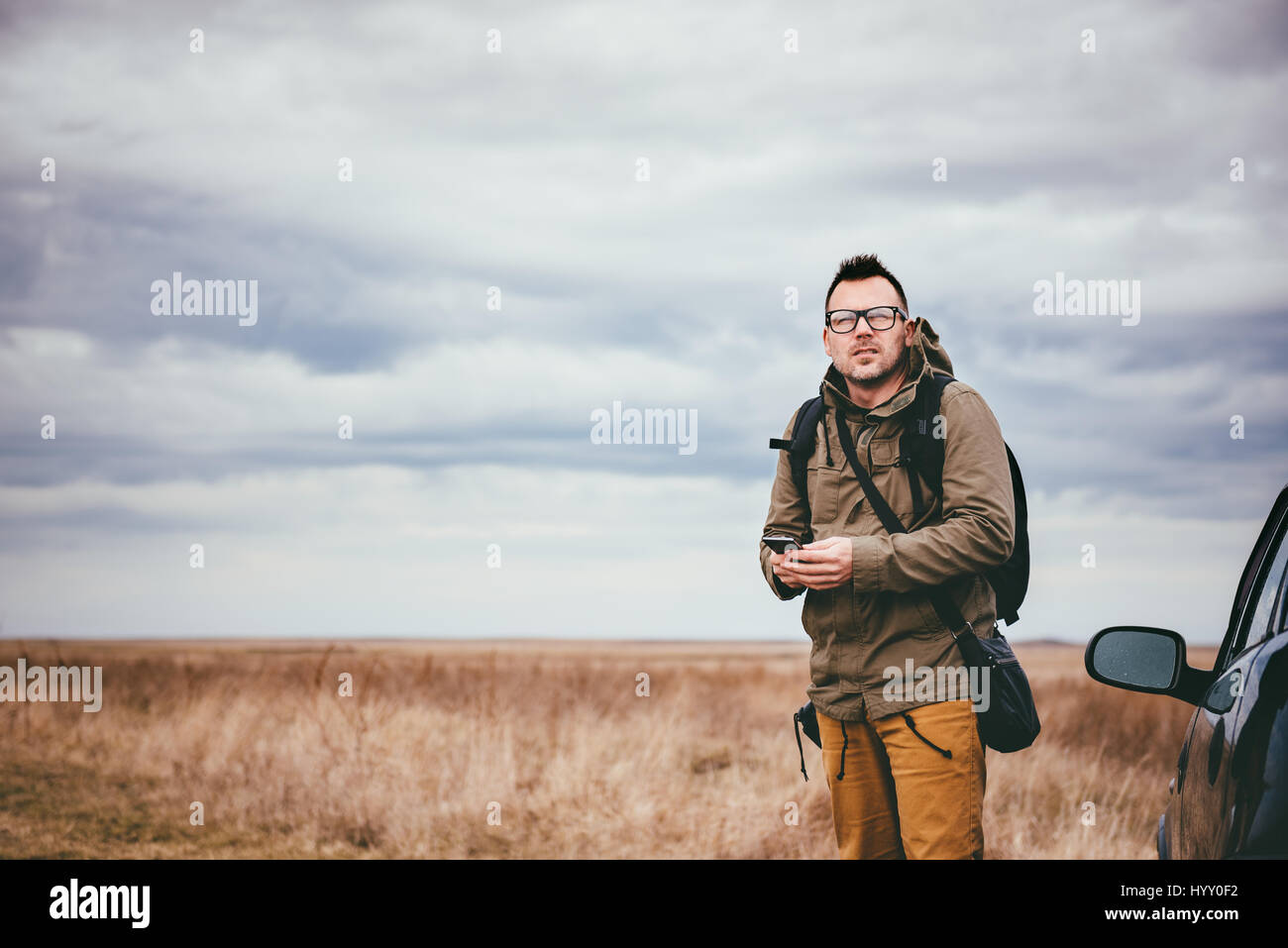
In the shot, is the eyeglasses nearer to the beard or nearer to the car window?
the beard

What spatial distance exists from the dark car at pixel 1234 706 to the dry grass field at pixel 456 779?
501 centimetres

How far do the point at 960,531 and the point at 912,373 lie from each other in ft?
1.94

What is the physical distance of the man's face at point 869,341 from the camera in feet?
11.1

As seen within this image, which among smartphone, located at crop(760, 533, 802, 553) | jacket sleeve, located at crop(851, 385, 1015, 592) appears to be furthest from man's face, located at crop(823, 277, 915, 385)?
smartphone, located at crop(760, 533, 802, 553)

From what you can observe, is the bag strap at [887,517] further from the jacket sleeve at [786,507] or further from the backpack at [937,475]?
the jacket sleeve at [786,507]

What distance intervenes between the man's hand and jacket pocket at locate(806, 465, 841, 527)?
0.67 ft

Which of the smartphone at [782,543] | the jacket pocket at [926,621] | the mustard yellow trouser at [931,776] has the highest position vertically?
the smartphone at [782,543]

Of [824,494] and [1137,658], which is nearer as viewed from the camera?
[1137,658]

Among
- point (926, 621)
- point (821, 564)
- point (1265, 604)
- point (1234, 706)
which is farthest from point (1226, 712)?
point (821, 564)

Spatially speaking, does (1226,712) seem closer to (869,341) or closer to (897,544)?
(897,544)

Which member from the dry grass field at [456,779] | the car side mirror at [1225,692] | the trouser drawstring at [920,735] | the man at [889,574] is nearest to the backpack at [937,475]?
the man at [889,574]

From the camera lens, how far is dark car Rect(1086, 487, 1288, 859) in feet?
6.21

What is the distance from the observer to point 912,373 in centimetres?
349

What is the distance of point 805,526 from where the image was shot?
363cm
